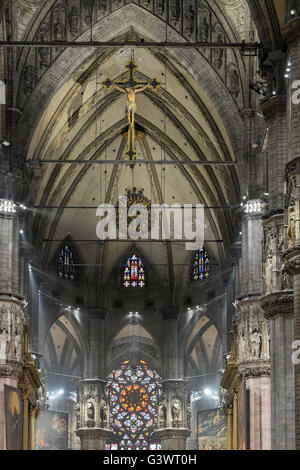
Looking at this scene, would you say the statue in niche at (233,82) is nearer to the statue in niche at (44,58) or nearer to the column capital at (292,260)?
the statue in niche at (44,58)

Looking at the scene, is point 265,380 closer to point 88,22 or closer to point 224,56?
point 224,56

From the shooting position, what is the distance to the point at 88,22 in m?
42.0

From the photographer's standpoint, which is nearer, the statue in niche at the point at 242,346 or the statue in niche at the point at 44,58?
the statue in niche at the point at 242,346

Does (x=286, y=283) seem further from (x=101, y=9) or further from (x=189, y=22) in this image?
(x=101, y=9)

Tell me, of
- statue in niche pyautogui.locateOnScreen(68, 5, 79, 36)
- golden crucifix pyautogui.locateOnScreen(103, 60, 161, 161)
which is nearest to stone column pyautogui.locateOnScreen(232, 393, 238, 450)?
golden crucifix pyautogui.locateOnScreen(103, 60, 161, 161)

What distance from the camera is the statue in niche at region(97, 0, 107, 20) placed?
42069mm

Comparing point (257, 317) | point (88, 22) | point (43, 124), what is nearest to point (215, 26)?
point (88, 22)

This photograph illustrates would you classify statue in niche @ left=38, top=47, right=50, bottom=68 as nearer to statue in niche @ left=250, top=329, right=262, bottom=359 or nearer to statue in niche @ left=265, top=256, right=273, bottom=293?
statue in niche @ left=250, top=329, right=262, bottom=359

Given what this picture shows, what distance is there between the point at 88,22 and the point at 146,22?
2064mm

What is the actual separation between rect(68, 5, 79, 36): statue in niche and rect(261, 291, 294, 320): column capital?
1636 cm

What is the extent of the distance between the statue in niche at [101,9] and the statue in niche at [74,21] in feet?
2.51

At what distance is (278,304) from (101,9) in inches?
674

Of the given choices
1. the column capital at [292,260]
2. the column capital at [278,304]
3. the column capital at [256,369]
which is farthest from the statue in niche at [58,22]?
the column capital at [292,260]

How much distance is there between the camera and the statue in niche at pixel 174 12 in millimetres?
42000
